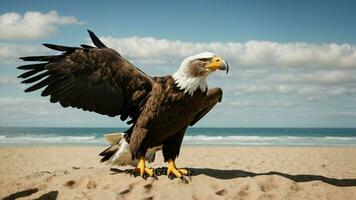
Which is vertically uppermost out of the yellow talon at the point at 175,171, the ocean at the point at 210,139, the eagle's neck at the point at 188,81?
the eagle's neck at the point at 188,81

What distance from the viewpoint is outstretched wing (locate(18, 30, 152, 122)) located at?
5.97 m

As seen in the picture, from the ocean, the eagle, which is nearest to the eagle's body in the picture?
the eagle

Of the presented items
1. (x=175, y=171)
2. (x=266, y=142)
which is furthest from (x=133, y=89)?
(x=266, y=142)

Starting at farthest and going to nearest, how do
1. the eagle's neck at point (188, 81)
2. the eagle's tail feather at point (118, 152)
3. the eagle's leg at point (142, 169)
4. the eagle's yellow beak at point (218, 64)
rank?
1. the eagle's tail feather at point (118, 152)
2. the eagle's leg at point (142, 169)
3. the eagle's neck at point (188, 81)
4. the eagle's yellow beak at point (218, 64)

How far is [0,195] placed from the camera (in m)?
6.28

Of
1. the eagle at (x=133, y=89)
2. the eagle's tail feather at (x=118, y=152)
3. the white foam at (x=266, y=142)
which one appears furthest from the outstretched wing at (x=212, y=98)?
the white foam at (x=266, y=142)

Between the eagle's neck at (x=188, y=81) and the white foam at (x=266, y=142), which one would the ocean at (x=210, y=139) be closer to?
the white foam at (x=266, y=142)

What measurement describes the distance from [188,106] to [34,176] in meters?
3.06

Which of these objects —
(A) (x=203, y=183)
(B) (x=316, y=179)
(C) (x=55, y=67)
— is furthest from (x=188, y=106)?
(B) (x=316, y=179)

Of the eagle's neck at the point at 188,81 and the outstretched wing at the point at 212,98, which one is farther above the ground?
the eagle's neck at the point at 188,81

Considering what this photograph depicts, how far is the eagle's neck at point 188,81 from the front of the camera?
18.9 ft

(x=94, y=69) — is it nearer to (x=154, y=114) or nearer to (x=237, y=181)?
(x=154, y=114)

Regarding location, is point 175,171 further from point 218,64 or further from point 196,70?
point 218,64

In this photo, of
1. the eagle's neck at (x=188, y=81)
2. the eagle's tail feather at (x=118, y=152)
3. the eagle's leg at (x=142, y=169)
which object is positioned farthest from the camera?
the eagle's tail feather at (x=118, y=152)
